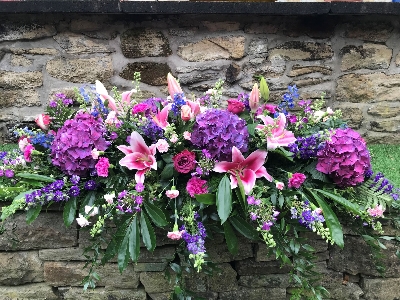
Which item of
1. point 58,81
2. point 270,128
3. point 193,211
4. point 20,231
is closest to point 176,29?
point 58,81

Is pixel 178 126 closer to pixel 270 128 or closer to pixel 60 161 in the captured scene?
pixel 270 128

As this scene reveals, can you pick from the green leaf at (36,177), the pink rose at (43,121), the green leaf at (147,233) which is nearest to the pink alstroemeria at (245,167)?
the green leaf at (147,233)

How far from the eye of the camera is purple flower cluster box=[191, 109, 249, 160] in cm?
138

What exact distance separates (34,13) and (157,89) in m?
0.79

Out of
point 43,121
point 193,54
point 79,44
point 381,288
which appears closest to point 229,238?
point 381,288

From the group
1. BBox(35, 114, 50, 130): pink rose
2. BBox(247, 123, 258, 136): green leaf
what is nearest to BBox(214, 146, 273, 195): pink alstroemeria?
BBox(247, 123, 258, 136): green leaf

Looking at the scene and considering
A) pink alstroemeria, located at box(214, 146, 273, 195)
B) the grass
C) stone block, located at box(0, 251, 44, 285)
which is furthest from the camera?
the grass

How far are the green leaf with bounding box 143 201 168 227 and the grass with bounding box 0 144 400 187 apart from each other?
1122mm

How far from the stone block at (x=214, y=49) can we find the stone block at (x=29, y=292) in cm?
142

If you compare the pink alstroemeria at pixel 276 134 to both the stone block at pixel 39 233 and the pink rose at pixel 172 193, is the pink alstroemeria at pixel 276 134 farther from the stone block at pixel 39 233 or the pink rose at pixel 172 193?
the stone block at pixel 39 233

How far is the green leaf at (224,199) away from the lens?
1285mm

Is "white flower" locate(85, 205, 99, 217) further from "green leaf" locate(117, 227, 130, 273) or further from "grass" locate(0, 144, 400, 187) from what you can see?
"grass" locate(0, 144, 400, 187)

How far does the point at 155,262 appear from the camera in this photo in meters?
1.58

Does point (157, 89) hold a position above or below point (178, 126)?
above
